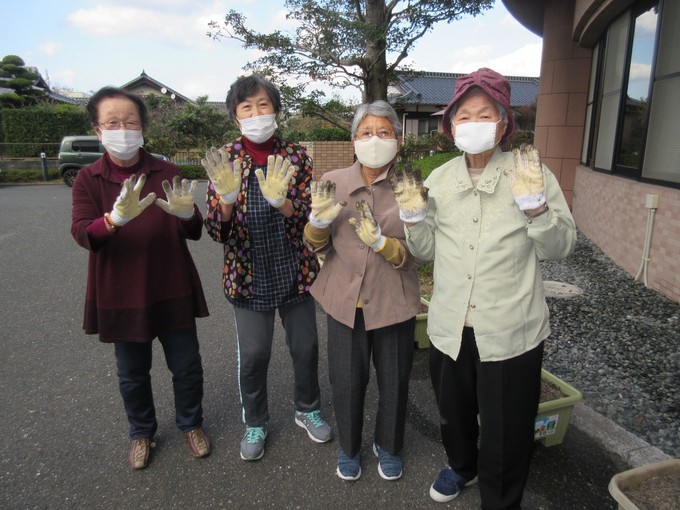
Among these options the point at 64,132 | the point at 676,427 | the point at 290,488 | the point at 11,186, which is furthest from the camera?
the point at 64,132

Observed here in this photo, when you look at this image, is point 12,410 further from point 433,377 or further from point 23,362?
point 433,377

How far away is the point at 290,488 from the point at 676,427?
212cm

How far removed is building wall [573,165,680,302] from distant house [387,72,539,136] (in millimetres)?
15806

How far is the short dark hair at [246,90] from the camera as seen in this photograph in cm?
224

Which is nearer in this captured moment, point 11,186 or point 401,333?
point 401,333

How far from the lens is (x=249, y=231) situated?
90.7 inches

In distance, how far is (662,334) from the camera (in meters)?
3.58

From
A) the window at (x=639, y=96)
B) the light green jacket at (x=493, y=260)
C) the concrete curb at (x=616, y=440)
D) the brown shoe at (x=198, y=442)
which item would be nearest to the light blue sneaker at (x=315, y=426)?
the brown shoe at (x=198, y=442)

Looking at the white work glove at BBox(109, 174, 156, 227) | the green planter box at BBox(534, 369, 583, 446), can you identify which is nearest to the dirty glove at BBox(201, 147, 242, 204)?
the white work glove at BBox(109, 174, 156, 227)

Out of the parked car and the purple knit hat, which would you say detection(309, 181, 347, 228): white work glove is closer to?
the purple knit hat

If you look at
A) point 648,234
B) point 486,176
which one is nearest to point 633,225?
point 648,234

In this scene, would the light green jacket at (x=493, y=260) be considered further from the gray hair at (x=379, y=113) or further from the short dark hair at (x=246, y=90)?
the short dark hair at (x=246, y=90)

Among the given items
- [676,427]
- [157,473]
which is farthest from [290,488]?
[676,427]

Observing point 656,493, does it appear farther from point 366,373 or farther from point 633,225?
point 633,225
